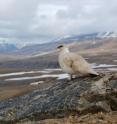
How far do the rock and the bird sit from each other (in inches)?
12.3

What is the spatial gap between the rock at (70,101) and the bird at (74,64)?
31cm

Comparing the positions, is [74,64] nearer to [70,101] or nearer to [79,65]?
[79,65]

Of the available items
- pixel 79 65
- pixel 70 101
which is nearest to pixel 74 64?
pixel 79 65

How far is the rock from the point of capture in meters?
13.6

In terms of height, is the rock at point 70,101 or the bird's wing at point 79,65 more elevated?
the bird's wing at point 79,65

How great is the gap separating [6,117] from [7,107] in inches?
40.4

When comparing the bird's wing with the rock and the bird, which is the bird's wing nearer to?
the bird

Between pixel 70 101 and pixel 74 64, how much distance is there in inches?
77.1

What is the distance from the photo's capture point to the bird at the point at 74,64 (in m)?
15.1

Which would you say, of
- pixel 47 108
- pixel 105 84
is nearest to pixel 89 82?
pixel 105 84

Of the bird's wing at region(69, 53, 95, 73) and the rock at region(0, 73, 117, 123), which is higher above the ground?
the bird's wing at region(69, 53, 95, 73)

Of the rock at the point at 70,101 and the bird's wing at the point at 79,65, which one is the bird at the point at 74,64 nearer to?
the bird's wing at the point at 79,65

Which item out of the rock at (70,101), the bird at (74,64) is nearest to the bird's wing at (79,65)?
the bird at (74,64)

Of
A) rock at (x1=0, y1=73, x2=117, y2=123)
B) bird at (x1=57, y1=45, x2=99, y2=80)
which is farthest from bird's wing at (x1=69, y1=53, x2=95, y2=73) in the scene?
rock at (x1=0, y1=73, x2=117, y2=123)
